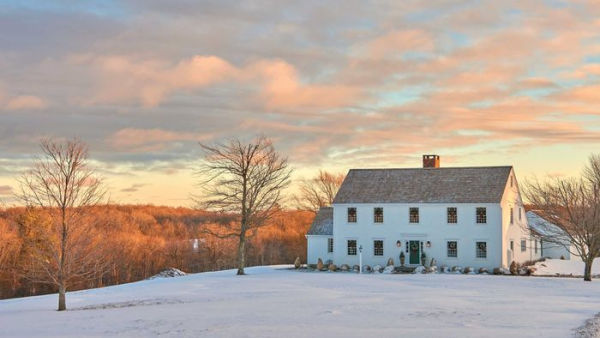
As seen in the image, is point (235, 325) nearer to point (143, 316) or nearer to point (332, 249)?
point (143, 316)

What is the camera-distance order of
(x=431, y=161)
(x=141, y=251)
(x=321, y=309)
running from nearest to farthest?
1. (x=321, y=309)
2. (x=431, y=161)
3. (x=141, y=251)

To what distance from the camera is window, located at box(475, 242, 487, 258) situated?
152 ft

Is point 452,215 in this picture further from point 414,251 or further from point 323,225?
point 323,225

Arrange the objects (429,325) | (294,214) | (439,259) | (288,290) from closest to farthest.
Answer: (429,325), (288,290), (439,259), (294,214)

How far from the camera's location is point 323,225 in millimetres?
52781

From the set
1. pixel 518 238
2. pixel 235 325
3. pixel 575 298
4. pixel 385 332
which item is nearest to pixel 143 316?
pixel 235 325

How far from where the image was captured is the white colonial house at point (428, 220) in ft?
153

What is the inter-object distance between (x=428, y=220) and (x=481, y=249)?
4101 mm

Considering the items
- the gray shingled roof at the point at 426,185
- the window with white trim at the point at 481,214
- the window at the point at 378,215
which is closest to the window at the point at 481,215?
the window with white trim at the point at 481,214

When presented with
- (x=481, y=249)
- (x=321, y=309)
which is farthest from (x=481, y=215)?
(x=321, y=309)

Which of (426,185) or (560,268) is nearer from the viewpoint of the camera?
(426,185)

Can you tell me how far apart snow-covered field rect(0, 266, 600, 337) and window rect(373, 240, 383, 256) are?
9.57m

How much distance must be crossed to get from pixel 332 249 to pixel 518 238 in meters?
13.8

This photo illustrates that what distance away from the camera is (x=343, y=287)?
3453 cm
